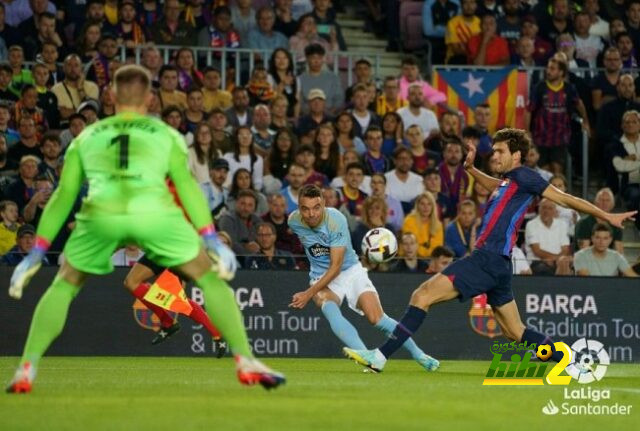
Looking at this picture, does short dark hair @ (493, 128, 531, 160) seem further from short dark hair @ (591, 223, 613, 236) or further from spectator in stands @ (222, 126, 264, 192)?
spectator in stands @ (222, 126, 264, 192)

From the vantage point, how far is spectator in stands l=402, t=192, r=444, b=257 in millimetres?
20234

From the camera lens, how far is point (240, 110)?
71.1 ft

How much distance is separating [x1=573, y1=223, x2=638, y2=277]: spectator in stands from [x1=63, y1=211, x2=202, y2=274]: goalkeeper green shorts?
10.3 meters

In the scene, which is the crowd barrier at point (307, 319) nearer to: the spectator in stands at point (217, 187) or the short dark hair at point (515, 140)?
the spectator in stands at point (217, 187)

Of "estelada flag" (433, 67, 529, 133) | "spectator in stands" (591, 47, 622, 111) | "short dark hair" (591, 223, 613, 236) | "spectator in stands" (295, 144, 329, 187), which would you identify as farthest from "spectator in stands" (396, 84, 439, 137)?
"short dark hair" (591, 223, 613, 236)

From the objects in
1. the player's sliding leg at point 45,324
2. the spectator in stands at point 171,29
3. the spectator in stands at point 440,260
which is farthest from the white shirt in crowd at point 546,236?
the player's sliding leg at point 45,324

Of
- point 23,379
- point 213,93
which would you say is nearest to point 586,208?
point 23,379

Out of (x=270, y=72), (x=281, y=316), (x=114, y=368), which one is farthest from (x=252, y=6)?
(x=114, y=368)

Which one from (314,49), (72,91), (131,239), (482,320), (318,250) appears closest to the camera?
(131,239)

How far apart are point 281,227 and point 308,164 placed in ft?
3.93

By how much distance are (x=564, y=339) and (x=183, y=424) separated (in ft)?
35.7

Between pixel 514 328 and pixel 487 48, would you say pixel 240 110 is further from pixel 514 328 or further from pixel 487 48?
pixel 514 328

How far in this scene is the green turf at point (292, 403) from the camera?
8.86m

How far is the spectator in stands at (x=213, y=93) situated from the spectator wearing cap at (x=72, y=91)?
5.40 feet
